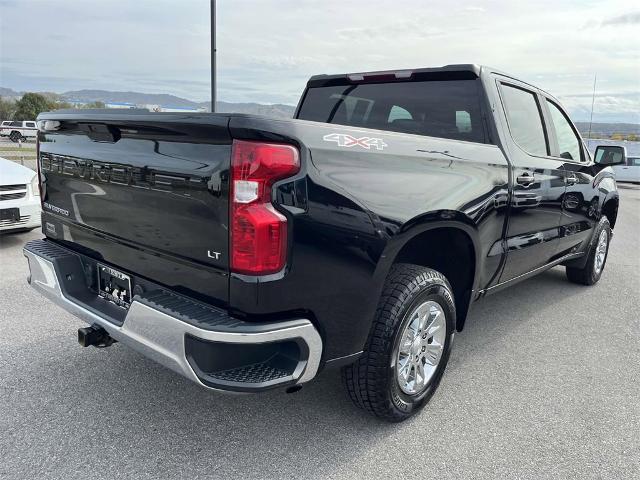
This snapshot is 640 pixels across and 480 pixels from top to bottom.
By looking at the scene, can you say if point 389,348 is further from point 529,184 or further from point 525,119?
point 525,119

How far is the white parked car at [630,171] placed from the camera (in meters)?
23.3

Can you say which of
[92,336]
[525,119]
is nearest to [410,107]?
[525,119]

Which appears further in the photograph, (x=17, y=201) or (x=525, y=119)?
(x=17, y=201)

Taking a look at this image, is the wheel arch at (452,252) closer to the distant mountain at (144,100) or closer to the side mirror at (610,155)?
the distant mountain at (144,100)

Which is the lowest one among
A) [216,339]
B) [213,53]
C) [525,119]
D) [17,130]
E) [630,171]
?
[17,130]

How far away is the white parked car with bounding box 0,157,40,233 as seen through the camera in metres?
5.87

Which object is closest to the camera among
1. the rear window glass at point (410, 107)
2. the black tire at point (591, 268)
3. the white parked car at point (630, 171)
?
the rear window glass at point (410, 107)

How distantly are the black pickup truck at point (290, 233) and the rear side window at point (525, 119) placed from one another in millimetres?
45

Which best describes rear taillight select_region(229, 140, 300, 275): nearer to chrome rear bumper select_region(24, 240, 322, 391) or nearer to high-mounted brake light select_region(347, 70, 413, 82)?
chrome rear bumper select_region(24, 240, 322, 391)

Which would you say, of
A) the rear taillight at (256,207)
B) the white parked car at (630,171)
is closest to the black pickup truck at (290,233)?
the rear taillight at (256,207)

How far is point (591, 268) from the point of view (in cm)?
557

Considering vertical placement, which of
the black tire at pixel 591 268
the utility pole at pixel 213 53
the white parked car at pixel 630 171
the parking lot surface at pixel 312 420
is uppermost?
the utility pole at pixel 213 53

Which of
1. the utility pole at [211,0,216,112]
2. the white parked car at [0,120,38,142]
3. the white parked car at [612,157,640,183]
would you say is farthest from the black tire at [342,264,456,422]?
the white parked car at [0,120,38,142]

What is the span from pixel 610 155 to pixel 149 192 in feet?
14.6
